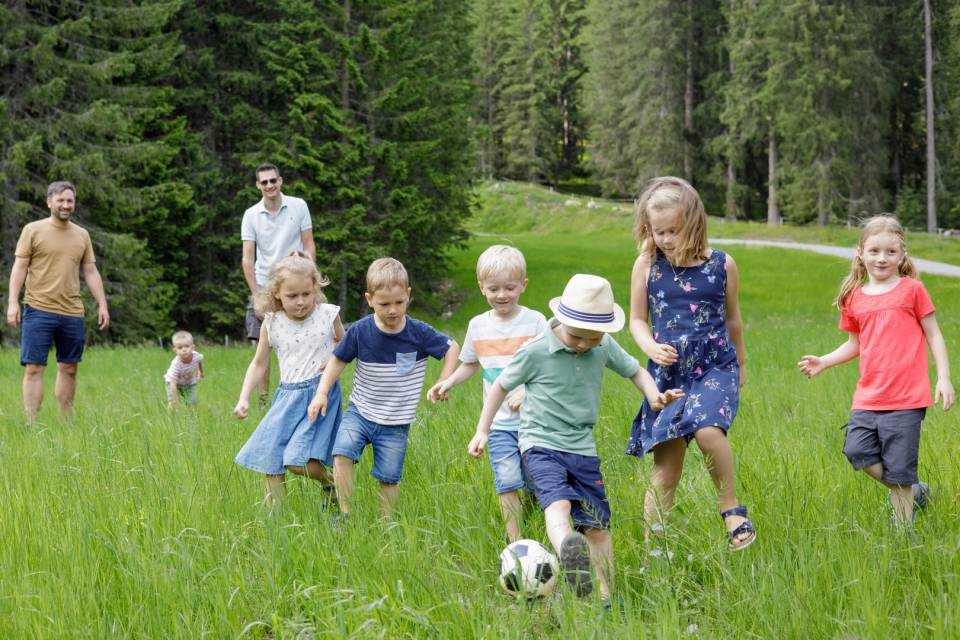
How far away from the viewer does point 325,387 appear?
4.91 metres

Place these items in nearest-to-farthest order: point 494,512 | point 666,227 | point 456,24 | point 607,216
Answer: point 666,227 < point 494,512 < point 456,24 < point 607,216

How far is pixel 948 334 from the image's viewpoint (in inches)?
537

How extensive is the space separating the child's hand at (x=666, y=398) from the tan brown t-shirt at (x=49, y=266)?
6.28m

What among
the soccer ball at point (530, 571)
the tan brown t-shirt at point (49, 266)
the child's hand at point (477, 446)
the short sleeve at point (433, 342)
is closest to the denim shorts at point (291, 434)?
the short sleeve at point (433, 342)

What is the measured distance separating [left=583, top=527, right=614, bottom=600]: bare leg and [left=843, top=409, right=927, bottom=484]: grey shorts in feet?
4.92

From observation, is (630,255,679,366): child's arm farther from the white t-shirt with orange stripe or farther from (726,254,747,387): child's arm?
the white t-shirt with orange stripe

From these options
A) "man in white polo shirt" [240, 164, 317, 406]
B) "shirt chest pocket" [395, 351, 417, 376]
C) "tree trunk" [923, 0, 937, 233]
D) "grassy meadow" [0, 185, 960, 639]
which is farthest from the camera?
"tree trunk" [923, 0, 937, 233]

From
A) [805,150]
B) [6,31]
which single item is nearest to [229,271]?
[6,31]

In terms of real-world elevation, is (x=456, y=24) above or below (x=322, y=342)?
above

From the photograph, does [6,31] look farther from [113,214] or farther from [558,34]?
[558,34]

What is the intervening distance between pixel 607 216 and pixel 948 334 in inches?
1539

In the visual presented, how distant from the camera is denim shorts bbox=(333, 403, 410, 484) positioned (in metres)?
4.88

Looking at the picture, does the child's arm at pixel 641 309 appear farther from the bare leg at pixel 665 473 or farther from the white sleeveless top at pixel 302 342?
the white sleeveless top at pixel 302 342

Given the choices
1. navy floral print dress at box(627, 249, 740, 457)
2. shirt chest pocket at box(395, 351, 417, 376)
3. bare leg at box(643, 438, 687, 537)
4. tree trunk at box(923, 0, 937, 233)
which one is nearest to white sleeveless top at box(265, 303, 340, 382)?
shirt chest pocket at box(395, 351, 417, 376)
